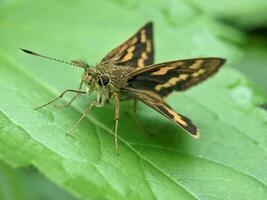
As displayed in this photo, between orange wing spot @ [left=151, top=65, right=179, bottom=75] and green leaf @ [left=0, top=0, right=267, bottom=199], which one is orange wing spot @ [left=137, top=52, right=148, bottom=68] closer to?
green leaf @ [left=0, top=0, right=267, bottom=199]

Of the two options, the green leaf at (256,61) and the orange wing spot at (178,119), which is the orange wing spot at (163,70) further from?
the green leaf at (256,61)

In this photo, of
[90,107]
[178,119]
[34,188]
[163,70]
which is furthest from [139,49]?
[34,188]

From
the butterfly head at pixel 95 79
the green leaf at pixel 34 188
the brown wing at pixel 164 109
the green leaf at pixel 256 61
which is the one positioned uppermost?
the green leaf at pixel 256 61

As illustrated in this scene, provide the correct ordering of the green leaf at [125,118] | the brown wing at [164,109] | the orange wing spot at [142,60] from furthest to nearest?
the orange wing spot at [142,60]
the brown wing at [164,109]
the green leaf at [125,118]

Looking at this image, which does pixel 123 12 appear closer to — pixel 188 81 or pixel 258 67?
pixel 188 81

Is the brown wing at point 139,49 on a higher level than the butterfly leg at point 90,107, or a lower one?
higher

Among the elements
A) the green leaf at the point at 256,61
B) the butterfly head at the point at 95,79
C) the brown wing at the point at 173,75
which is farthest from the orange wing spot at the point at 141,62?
the green leaf at the point at 256,61

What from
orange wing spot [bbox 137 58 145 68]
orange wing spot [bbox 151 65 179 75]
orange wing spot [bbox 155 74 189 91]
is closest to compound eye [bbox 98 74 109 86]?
orange wing spot [bbox 151 65 179 75]

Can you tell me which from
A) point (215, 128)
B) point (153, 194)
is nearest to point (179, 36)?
point (215, 128)

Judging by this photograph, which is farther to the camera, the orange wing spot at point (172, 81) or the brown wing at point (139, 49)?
the brown wing at point (139, 49)
